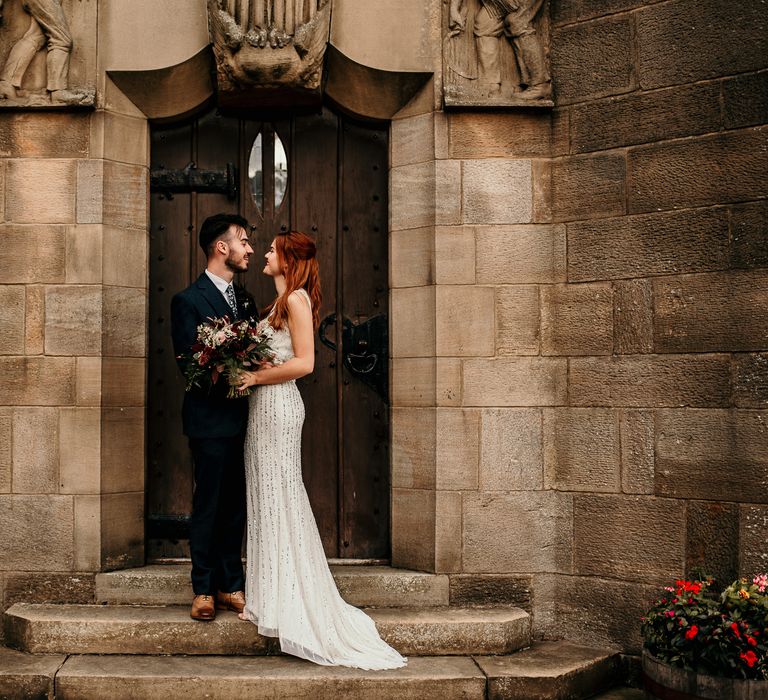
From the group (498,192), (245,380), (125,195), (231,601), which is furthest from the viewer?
(125,195)

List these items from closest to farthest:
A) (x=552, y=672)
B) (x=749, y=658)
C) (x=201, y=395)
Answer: (x=749, y=658) < (x=552, y=672) < (x=201, y=395)

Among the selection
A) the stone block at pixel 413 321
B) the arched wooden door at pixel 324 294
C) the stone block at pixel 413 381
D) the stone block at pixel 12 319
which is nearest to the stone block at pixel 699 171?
the stone block at pixel 413 321

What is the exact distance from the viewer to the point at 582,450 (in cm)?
453

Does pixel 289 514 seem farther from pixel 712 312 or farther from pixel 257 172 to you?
pixel 712 312

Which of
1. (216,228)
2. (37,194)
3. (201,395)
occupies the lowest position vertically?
(201,395)

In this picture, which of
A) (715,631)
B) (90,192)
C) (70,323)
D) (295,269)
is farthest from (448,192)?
(715,631)

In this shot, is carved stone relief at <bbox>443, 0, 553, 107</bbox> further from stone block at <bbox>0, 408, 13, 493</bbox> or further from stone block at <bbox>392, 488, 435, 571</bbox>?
stone block at <bbox>0, 408, 13, 493</bbox>

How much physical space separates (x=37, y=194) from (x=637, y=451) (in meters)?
3.33

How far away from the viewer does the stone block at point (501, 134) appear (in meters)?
4.65

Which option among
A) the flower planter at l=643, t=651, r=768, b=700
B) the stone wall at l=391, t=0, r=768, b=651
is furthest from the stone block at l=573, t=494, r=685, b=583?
the flower planter at l=643, t=651, r=768, b=700

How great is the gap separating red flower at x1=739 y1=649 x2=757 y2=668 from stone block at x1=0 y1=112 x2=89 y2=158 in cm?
387

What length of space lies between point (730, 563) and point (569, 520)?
2.64 feet

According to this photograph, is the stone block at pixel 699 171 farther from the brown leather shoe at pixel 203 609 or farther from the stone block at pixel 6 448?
the stone block at pixel 6 448

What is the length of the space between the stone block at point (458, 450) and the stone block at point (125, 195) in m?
1.98
